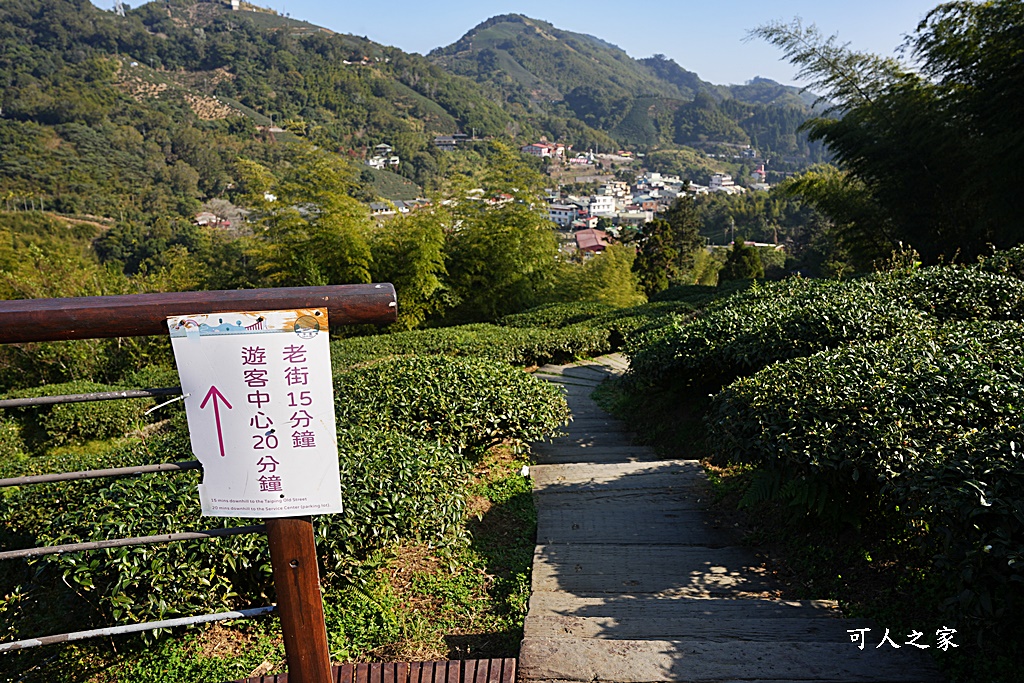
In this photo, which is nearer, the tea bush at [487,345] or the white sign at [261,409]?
the white sign at [261,409]

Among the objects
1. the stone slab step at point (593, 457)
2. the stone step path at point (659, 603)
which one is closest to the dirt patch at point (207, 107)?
the stone slab step at point (593, 457)

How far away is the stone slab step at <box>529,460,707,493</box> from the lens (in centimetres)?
330

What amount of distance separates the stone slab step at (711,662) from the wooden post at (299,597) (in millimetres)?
590

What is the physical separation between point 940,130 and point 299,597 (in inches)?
332

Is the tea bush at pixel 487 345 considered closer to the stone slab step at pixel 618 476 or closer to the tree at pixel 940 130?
the stone slab step at pixel 618 476

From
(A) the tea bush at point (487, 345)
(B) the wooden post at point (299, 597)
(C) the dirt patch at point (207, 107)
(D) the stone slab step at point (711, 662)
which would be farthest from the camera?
(C) the dirt patch at point (207, 107)

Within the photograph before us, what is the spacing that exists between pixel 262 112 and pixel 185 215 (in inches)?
1425

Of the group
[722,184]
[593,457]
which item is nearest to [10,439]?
[593,457]

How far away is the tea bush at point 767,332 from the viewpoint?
3.64 metres

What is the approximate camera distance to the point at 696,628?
1942mm

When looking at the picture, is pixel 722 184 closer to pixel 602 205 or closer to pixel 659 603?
pixel 602 205

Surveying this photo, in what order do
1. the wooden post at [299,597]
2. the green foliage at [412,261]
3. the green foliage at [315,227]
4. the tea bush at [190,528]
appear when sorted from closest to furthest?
1. the wooden post at [299,597]
2. the tea bush at [190,528]
3. the green foliage at [315,227]
4. the green foliage at [412,261]

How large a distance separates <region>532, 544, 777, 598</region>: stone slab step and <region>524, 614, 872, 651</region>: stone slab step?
1.09 feet

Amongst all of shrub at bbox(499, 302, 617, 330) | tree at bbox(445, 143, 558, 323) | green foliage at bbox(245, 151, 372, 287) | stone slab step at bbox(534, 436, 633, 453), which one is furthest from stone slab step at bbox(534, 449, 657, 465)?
tree at bbox(445, 143, 558, 323)
